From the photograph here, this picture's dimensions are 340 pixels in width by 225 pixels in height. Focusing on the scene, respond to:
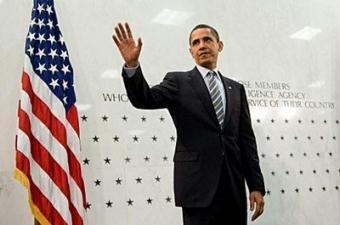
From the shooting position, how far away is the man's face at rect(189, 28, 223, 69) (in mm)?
2496

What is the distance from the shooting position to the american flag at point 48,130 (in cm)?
258

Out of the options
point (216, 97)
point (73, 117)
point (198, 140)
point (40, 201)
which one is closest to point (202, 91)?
point (216, 97)

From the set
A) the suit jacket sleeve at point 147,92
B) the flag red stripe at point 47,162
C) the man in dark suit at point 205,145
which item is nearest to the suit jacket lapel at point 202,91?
the man in dark suit at point 205,145

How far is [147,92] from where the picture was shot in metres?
2.08

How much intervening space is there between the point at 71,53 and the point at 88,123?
0.50m

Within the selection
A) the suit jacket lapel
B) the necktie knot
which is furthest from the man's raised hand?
the necktie knot

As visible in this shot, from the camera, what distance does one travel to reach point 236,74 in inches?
144

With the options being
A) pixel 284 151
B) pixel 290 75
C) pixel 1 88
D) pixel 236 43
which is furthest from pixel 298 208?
pixel 1 88

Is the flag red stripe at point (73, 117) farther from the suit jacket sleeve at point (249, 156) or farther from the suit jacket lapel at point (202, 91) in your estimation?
the suit jacket sleeve at point (249, 156)

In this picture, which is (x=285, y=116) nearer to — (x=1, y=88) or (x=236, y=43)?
(x=236, y=43)

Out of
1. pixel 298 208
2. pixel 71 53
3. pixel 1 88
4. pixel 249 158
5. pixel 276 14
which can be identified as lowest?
pixel 298 208

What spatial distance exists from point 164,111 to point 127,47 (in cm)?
141

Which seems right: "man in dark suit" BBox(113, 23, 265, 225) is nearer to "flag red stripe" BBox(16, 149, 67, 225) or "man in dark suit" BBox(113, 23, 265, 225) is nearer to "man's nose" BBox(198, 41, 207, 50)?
"man's nose" BBox(198, 41, 207, 50)

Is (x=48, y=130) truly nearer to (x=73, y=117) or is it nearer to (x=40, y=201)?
(x=73, y=117)
